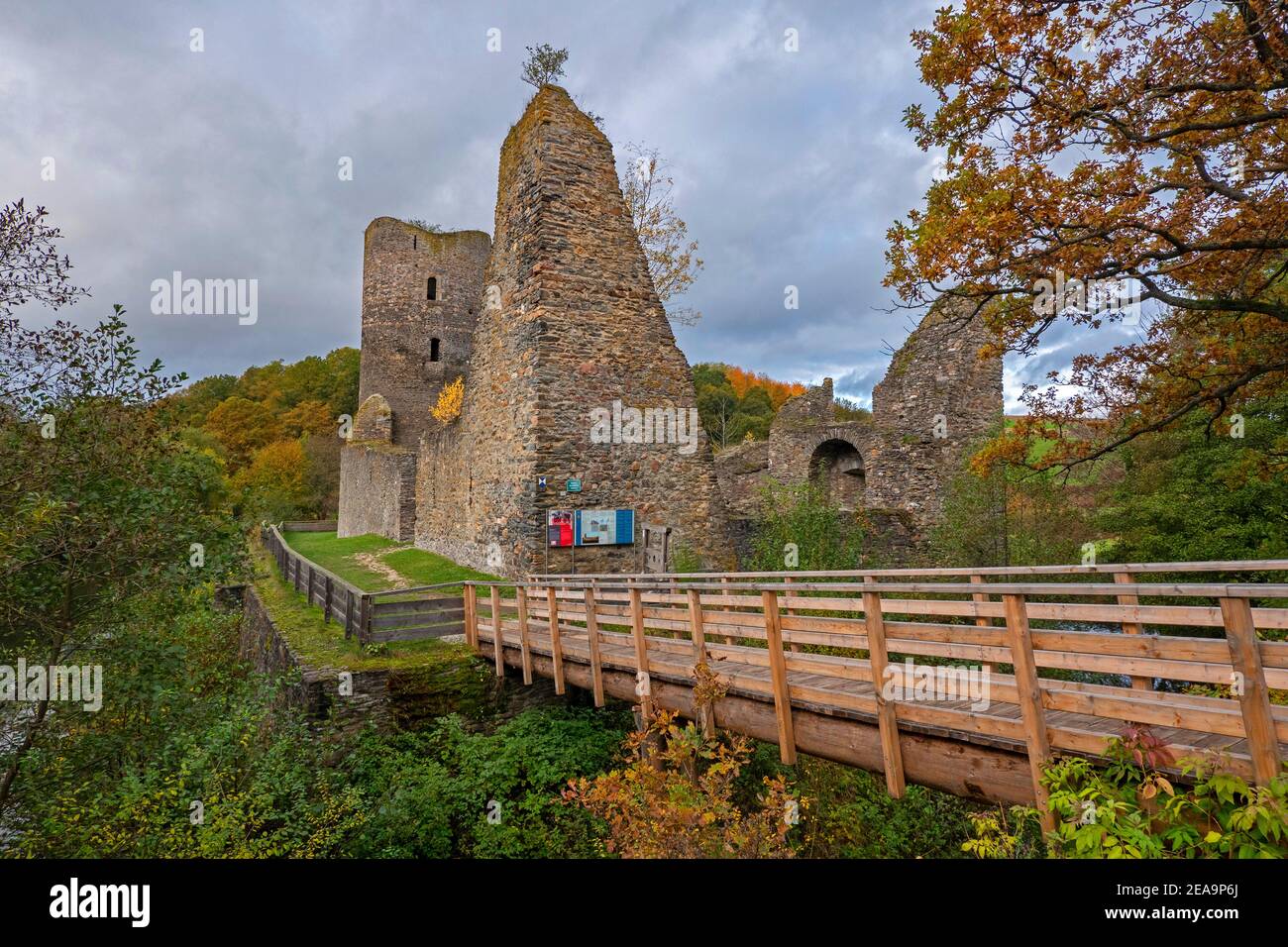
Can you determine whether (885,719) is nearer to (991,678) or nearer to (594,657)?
(991,678)

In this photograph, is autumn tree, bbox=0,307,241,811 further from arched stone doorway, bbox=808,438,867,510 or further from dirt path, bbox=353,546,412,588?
arched stone doorway, bbox=808,438,867,510

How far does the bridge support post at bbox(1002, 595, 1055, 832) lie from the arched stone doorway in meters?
15.6

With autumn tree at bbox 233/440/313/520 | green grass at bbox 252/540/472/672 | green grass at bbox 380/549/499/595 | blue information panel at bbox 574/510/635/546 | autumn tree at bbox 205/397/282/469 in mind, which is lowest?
green grass at bbox 252/540/472/672

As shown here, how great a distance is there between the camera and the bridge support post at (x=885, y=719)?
15.0ft

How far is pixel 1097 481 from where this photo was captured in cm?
1427

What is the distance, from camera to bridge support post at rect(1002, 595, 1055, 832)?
12.2 ft

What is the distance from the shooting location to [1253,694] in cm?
291

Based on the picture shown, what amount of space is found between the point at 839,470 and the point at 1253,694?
16950 millimetres

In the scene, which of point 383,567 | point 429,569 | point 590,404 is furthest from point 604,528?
point 383,567

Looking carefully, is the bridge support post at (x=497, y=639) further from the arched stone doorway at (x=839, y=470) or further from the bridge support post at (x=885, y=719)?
the arched stone doorway at (x=839, y=470)

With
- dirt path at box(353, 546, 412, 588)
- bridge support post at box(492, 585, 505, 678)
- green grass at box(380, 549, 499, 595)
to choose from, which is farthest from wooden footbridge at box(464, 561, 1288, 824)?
dirt path at box(353, 546, 412, 588)

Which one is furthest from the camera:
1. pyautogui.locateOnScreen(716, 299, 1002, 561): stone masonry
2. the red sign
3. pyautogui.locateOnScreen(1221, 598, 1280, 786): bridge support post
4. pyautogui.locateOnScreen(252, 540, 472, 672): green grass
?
pyautogui.locateOnScreen(716, 299, 1002, 561): stone masonry
